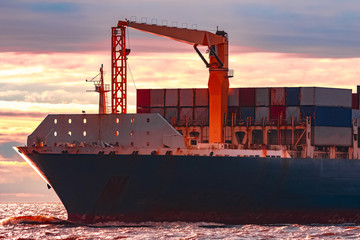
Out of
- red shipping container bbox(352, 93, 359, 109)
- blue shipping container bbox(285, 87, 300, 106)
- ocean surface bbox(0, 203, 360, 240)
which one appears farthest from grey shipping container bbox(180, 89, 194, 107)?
red shipping container bbox(352, 93, 359, 109)

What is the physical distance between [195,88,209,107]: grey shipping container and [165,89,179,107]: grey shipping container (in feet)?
5.21

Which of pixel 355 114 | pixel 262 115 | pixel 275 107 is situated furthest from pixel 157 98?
pixel 355 114

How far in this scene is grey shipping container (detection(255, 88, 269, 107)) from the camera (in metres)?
64.8

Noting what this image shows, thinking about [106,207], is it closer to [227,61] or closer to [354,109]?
[227,61]

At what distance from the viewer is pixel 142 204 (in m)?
57.4

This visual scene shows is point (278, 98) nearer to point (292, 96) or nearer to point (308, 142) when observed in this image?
point (292, 96)

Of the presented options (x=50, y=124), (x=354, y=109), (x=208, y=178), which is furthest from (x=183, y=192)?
(x=354, y=109)

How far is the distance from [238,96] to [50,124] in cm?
1444

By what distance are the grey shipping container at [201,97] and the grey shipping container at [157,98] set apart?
2740mm

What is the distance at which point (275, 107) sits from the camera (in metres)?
64.5

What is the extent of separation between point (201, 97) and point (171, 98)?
2359 mm

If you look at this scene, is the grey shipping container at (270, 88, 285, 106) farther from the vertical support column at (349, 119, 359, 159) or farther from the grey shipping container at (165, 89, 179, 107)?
the grey shipping container at (165, 89, 179, 107)

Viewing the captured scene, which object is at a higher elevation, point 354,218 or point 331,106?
point 331,106

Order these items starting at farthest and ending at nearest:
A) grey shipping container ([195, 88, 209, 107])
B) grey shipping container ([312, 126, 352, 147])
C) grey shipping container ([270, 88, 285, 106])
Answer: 1. grey shipping container ([195, 88, 209, 107])
2. grey shipping container ([270, 88, 285, 106])
3. grey shipping container ([312, 126, 352, 147])
